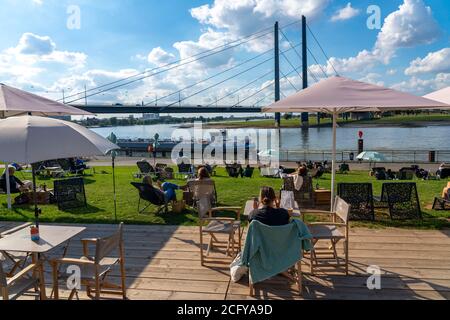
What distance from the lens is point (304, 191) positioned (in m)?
6.50

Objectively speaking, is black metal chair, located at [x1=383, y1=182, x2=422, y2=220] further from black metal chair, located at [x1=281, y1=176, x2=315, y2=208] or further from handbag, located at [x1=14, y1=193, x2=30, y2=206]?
handbag, located at [x1=14, y1=193, x2=30, y2=206]

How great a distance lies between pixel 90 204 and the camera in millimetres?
7422

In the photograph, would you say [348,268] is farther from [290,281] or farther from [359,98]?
[359,98]

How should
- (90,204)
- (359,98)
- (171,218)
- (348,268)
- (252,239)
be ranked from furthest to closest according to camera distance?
(90,204), (171,218), (359,98), (348,268), (252,239)

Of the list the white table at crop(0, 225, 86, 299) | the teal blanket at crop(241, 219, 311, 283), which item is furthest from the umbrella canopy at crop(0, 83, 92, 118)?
the teal blanket at crop(241, 219, 311, 283)

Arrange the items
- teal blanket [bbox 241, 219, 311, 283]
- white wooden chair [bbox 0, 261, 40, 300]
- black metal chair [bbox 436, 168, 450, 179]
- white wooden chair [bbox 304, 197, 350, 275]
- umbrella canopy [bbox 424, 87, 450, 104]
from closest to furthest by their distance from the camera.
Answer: white wooden chair [bbox 0, 261, 40, 300]
teal blanket [bbox 241, 219, 311, 283]
white wooden chair [bbox 304, 197, 350, 275]
umbrella canopy [bbox 424, 87, 450, 104]
black metal chair [bbox 436, 168, 450, 179]

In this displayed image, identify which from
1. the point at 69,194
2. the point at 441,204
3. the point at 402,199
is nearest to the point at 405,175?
the point at 441,204

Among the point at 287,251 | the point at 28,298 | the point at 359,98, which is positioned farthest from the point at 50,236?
the point at 359,98

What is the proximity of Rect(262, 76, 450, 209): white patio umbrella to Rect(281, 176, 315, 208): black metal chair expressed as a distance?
1890 mm

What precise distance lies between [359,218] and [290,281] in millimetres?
2598

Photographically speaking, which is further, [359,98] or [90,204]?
[90,204]

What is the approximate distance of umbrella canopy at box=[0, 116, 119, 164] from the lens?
2818 millimetres

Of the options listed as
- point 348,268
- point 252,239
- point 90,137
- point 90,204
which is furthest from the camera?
point 90,204

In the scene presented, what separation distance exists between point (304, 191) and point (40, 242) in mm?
4552
